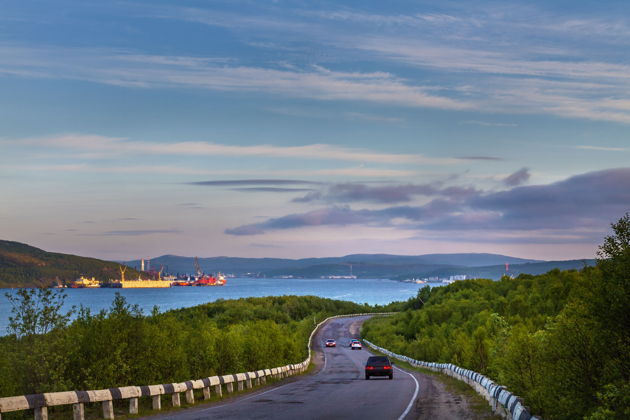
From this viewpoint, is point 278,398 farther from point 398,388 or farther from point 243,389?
point 398,388

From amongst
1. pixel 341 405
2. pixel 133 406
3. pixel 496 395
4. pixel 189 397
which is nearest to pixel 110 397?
pixel 133 406

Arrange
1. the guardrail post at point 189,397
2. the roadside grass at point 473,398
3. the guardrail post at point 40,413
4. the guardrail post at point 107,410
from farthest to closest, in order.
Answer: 1. the guardrail post at point 189,397
2. the roadside grass at point 473,398
3. the guardrail post at point 107,410
4. the guardrail post at point 40,413

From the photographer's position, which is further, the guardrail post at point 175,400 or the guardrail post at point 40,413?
the guardrail post at point 175,400

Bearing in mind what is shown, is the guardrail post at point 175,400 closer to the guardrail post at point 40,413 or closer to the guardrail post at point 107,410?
the guardrail post at point 107,410

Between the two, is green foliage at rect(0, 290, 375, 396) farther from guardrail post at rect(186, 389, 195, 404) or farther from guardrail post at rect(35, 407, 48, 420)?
guardrail post at rect(35, 407, 48, 420)

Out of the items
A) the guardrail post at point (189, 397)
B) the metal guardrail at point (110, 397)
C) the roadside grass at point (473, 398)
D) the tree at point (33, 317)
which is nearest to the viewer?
the metal guardrail at point (110, 397)

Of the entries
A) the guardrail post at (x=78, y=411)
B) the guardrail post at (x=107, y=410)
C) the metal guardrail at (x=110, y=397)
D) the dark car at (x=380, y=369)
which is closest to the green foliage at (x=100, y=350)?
the metal guardrail at (x=110, y=397)

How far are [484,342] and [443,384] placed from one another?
2.81 meters

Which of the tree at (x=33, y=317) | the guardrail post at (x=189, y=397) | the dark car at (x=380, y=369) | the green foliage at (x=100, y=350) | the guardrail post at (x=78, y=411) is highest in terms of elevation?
the tree at (x=33, y=317)

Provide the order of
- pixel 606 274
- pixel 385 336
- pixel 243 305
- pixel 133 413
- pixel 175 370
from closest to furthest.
Result: pixel 606 274, pixel 133 413, pixel 175 370, pixel 385 336, pixel 243 305

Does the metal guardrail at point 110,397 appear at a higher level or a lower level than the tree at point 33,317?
lower

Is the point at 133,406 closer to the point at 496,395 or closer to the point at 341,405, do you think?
the point at 341,405

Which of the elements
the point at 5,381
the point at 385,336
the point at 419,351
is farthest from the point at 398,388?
the point at 385,336

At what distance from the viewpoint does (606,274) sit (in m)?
12.9
